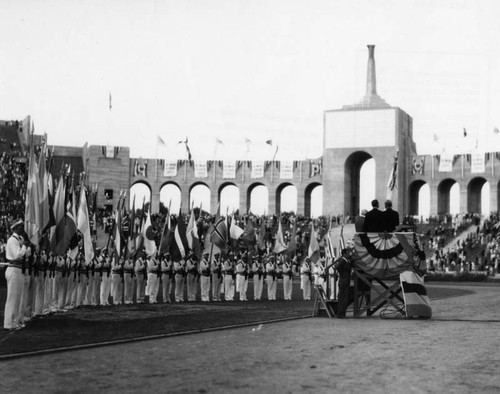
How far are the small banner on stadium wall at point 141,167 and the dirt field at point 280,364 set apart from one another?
217ft

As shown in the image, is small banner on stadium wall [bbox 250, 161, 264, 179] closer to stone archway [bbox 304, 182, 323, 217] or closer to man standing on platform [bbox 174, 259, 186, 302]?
stone archway [bbox 304, 182, 323, 217]

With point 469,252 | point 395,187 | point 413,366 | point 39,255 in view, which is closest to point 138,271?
point 39,255

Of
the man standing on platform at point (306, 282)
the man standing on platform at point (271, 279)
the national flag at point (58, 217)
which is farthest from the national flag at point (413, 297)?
the man standing on platform at point (306, 282)

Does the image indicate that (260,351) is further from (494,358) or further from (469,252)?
(469,252)

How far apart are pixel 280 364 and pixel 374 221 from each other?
8382 mm

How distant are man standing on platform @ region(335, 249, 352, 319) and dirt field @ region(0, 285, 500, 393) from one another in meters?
3.44

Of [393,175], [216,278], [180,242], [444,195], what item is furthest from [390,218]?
[444,195]

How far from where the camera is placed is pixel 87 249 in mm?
22906

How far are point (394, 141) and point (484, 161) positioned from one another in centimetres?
762

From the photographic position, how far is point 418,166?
74688 millimetres

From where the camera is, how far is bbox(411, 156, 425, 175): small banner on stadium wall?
2936 inches

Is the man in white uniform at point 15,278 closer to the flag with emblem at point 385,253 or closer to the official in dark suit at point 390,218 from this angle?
the flag with emblem at point 385,253

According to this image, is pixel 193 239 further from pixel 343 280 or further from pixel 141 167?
pixel 141 167

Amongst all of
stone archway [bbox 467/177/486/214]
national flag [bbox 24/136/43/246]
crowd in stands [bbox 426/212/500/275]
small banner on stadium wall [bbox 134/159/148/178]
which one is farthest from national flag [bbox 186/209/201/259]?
small banner on stadium wall [bbox 134/159/148/178]
